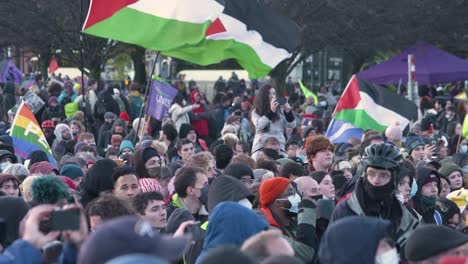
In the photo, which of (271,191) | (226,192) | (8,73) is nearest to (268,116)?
(271,191)

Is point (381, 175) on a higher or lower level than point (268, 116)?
higher

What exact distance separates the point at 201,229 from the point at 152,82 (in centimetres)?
839

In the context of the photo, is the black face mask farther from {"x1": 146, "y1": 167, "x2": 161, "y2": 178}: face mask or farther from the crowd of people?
{"x1": 146, "y1": 167, "x2": 161, "y2": 178}: face mask

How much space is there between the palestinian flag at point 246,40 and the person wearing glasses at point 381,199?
17.8 ft

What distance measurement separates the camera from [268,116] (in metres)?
13.9

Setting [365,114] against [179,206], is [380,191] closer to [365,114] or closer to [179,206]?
[179,206]

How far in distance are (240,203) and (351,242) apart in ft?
7.26

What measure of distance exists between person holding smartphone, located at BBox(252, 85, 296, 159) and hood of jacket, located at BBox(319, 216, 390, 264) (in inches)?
307

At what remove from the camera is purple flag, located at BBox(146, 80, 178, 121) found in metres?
16.6

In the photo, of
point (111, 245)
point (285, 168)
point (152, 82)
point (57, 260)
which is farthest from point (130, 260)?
point (152, 82)

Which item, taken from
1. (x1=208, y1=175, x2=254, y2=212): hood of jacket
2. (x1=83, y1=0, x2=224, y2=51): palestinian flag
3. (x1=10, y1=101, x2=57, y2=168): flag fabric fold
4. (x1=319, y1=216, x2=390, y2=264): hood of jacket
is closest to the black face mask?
(x1=208, y1=175, x2=254, y2=212): hood of jacket

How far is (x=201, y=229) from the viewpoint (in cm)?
815

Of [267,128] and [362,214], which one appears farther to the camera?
[267,128]

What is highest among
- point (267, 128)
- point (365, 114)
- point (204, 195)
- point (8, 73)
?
point (204, 195)
